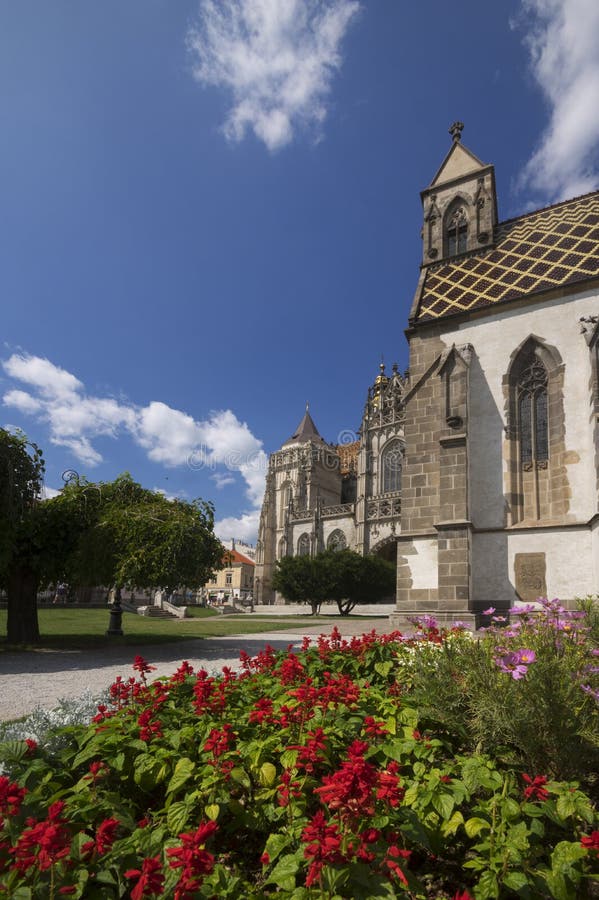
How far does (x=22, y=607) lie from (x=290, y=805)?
12.8 m

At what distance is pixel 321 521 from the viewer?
5916 cm

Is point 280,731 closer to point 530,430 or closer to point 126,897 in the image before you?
point 126,897

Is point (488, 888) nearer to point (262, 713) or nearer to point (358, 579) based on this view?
point (262, 713)

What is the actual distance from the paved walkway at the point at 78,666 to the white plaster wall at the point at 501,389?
6257 mm

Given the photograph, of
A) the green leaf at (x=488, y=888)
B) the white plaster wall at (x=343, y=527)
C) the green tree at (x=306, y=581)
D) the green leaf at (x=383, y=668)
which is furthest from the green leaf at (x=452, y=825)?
the white plaster wall at (x=343, y=527)

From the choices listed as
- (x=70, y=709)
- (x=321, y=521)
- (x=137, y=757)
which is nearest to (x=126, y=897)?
(x=137, y=757)

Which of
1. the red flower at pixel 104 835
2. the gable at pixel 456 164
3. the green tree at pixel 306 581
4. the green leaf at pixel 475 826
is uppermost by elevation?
the gable at pixel 456 164

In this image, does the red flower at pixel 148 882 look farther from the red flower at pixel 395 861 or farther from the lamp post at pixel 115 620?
the lamp post at pixel 115 620

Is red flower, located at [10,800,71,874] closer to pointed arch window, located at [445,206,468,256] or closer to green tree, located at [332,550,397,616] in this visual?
pointed arch window, located at [445,206,468,256]

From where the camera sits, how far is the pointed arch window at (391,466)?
52.8 metres

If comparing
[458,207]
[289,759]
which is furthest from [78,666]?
[458,207]

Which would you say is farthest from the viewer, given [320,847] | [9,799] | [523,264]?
[523,264]

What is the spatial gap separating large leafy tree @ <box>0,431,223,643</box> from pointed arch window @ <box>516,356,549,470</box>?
801 cm

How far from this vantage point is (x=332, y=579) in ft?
132
